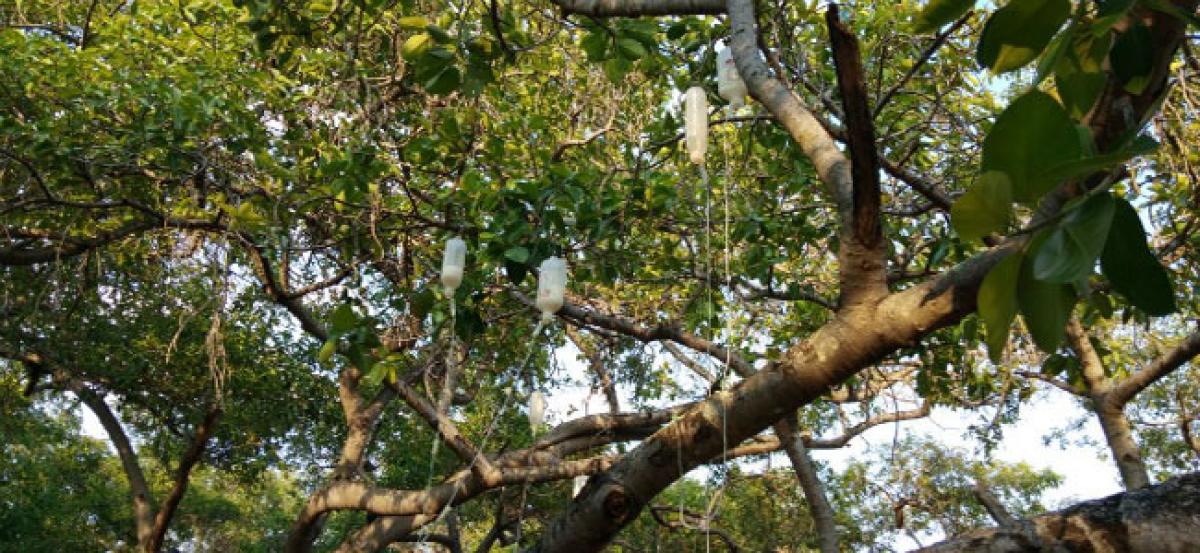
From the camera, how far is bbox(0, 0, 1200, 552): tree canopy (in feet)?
3.25

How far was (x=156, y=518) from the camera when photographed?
6.38 metres

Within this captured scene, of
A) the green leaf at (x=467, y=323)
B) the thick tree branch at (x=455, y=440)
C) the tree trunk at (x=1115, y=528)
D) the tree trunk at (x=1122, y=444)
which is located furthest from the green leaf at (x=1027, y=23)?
the tree trunk at (x=1122, y=444)

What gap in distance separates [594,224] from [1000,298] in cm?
180

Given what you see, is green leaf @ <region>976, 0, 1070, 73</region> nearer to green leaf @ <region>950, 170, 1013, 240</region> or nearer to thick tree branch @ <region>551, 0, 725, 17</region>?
green leaf @ <region>950, 170, 1013, 240</region>

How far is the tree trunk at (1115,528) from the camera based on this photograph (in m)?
1.05

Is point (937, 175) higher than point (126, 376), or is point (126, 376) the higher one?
point (126, 376)

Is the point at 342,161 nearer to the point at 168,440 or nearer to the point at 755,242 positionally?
the point at 755,242

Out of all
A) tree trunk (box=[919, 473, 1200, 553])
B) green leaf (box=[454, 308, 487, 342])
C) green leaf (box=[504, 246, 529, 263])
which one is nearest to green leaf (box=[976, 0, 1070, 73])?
tree trunk (box=[919, 473, 1200, 553])

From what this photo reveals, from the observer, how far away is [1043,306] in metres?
0.72

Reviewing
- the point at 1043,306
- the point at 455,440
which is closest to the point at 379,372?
the point at 455,440

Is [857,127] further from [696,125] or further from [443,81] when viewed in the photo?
[443,81]

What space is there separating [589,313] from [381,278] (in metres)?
1.82

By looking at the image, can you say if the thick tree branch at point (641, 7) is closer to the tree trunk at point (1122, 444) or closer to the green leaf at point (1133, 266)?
the green leaf at point (1133, 266)

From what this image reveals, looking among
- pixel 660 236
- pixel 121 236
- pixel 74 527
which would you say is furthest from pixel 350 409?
pixel 74 527
